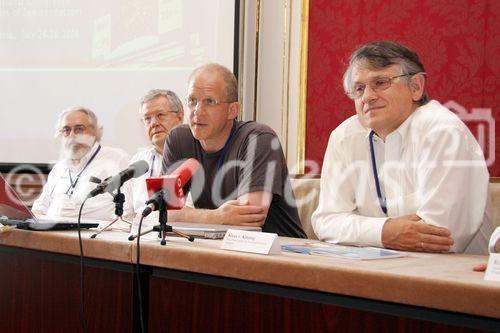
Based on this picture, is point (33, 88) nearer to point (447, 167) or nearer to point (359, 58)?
point (359, 58)

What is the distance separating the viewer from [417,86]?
2240 millimetres

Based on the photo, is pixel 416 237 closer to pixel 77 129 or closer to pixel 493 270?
pixel 493 270

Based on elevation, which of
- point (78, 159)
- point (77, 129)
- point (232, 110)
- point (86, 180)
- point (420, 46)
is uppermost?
point (420, 46)

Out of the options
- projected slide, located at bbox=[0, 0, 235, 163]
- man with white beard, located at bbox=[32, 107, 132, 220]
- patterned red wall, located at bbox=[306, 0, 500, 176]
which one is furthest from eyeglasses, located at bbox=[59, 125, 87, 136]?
patterned red wall, located at bbox=[306, 0, 500, 176]

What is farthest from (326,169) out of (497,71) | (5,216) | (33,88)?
(33,88)

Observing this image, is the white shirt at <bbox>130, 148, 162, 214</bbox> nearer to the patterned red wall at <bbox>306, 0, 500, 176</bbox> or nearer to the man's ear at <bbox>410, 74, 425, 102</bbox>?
the patterned red wall at <bbox>306, 0, 500, 176</bbox>

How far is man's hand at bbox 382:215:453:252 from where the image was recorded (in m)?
1.76

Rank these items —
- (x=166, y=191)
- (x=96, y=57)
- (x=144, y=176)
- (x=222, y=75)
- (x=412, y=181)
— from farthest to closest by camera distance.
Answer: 1. (x=96, y=57)
2. (x=144, y=176)
3. (x=222, y=75)
4. (x=412, y=181)
5. (x=166, y=191)

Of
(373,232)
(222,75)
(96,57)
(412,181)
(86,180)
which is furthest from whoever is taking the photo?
(96,57)

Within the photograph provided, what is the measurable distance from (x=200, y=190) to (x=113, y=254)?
974 millimetres

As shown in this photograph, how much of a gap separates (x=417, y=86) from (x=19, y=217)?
1.46 meters

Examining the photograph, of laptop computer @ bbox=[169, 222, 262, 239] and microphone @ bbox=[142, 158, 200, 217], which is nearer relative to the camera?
microphone @ bbox=[142, 158, 200, 217]

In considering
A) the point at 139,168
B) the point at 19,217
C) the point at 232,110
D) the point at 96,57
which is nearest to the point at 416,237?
the point at 139,168

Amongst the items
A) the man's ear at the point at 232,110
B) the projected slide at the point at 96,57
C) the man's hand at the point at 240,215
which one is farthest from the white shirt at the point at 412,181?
the projected slide at the point at 96,57
